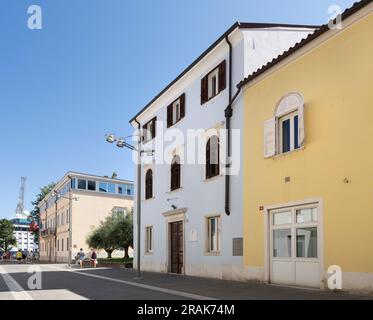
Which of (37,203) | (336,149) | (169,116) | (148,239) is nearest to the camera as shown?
(336,149)

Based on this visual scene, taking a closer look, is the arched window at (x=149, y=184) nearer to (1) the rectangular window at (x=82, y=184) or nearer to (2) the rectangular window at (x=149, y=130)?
(2) the rectangular window at (x=149, y=130)

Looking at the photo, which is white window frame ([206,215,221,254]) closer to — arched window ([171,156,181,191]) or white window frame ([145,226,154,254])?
arched window ([171,156,181,191])

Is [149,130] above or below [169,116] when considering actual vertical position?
below

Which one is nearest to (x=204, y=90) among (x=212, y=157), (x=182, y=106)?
(x=182, y=106)

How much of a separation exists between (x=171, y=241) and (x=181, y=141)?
15.9 feet

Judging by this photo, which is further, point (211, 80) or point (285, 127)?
point (211, 80)

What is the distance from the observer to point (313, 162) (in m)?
13.7

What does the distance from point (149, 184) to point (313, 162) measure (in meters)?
14.9

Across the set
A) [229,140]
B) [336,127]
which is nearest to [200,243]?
[229,140]

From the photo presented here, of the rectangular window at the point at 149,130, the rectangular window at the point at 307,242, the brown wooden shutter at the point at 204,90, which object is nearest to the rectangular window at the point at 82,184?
the rectangular window at the point at 149,130

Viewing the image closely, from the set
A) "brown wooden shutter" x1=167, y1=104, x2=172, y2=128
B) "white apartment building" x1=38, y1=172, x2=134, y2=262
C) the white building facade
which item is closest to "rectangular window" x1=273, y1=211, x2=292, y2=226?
the white building facade

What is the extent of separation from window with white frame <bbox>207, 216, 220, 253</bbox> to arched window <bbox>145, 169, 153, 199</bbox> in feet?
25.2

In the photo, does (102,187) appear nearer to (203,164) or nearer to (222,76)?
(203,164)

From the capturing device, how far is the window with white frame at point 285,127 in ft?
47.2
